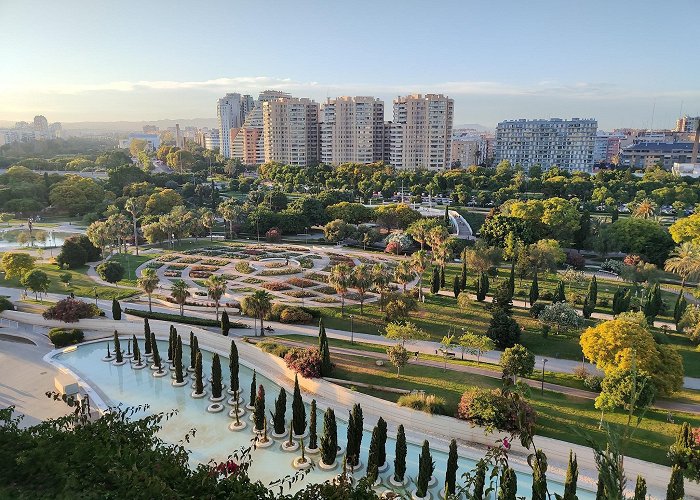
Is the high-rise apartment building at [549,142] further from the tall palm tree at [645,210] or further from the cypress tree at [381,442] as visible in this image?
the cypress tree at [381,442]

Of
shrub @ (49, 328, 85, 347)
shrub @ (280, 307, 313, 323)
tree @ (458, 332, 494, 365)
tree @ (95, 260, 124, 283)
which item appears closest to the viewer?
tree @ (458, 332, 494, 365)

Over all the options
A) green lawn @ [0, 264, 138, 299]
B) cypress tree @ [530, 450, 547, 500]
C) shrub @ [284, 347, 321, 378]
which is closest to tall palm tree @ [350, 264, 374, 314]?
shrub @ [284, 347, 321, 378]

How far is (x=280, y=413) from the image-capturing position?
2312 centimetres

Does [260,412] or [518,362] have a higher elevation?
[518,362]

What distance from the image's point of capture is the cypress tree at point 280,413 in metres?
22.9

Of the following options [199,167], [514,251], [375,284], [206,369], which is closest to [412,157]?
[199,167]

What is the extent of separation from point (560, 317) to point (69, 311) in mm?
34552

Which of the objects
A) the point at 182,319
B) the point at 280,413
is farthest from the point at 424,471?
the point at 182,319

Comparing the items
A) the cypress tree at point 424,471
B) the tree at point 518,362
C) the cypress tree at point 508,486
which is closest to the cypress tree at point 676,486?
the cypress tree at point 508,486

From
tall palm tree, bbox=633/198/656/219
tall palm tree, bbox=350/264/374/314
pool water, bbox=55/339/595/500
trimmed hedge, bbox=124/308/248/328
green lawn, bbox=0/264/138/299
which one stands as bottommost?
pool water, bbox=55/339/595/500

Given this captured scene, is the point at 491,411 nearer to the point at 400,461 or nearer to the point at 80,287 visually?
the point at 400,461

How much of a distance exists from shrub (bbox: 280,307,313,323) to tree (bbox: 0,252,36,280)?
23884mm

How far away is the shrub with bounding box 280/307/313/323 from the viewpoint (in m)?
36.6

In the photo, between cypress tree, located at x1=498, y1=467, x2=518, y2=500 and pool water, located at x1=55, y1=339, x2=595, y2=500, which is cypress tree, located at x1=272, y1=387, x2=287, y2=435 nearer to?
pool water, located at x1=55, y1=339, x2=595, y2=500
